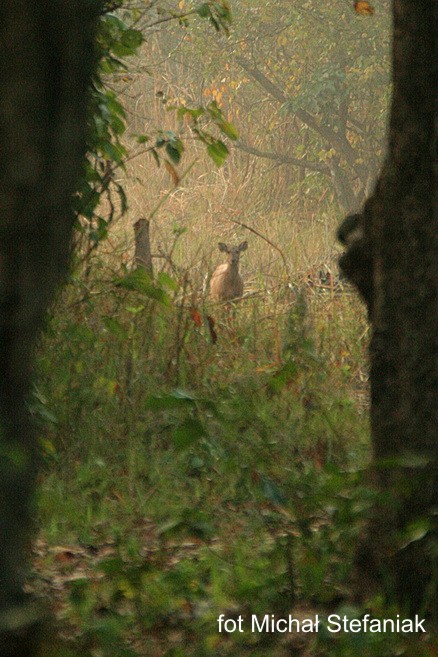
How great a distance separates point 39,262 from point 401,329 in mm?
1920

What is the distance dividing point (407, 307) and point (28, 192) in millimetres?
1933

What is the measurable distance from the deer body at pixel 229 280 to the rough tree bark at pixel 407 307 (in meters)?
7.61

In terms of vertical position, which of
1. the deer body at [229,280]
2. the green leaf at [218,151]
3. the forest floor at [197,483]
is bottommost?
the forest floor at [197,483]

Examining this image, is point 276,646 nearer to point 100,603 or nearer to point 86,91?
point 100,603

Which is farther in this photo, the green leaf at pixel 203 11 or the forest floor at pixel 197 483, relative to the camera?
the green leaf at pixel 203 11

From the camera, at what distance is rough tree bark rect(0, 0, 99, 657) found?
3.92ft

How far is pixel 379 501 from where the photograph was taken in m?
2.73

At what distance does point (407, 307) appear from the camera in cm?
302

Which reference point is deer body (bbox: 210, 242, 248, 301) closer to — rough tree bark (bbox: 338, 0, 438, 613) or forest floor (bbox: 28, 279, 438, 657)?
forest floor (bbox: 28, 279, 438, 657)

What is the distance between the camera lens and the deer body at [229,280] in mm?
11075

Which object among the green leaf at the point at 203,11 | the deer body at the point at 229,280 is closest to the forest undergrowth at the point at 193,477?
the green leaf at the point at 203,11

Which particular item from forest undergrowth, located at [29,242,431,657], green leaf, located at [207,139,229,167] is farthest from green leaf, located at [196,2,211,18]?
forest undergrowth, located at [29,242,431,657]

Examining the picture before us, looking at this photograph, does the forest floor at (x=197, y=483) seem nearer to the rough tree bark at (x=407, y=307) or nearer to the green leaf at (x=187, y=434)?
the green leaf at (x=187, y=434)

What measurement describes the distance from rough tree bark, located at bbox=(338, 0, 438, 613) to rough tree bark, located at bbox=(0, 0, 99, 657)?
1.84 meters
